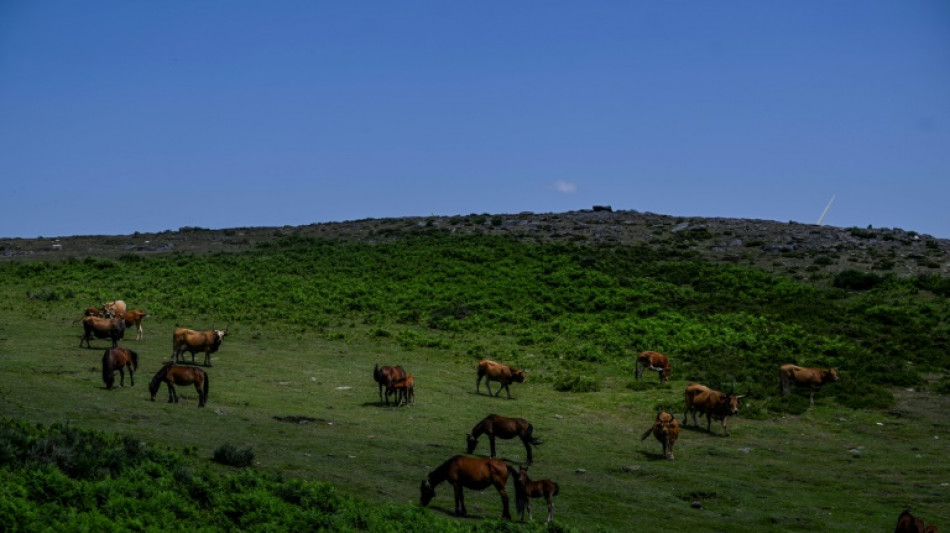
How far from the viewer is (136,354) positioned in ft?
110

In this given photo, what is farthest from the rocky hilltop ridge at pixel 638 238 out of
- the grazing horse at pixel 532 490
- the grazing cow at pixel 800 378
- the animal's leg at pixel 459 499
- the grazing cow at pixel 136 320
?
the animal's leg at pixel 459 499

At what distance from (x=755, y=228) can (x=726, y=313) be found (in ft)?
100

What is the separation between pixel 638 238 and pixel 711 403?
49.4 m

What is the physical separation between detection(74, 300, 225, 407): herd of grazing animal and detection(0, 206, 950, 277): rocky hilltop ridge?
35.3 metres

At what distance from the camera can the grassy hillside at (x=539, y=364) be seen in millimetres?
25047

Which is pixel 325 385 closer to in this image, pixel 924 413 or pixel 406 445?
pixel 406 445

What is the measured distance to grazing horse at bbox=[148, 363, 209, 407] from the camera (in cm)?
2972

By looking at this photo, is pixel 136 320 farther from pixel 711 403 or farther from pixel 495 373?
pixel 711 403

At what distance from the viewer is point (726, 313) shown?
56.2 meters

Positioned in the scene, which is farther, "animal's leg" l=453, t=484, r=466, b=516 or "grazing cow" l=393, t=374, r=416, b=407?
"grazing cow" l=393, t=374, r=416, b=407

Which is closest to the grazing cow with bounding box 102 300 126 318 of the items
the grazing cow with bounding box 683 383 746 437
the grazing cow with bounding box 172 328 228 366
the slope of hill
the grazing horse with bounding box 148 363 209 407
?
the grazing cow with bounding box 172 328 228 366

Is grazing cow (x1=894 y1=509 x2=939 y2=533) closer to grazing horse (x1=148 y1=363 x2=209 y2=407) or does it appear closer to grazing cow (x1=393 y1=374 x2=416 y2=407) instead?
grazing cow (x1=393 y1=374 x2=416 y2=407)

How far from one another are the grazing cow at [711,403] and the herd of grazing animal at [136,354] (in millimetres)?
9948

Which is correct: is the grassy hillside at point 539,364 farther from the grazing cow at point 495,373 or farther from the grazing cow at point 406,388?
the grazing cow at point 495,373
